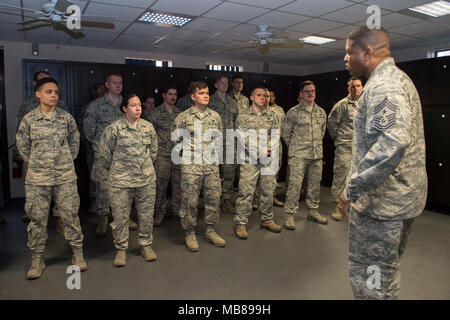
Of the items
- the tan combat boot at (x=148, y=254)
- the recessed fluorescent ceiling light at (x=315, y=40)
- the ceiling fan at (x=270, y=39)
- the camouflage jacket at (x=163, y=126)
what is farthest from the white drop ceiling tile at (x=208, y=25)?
the tan combat boot at (x=148, y=254)

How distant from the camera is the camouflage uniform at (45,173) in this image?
2.51 meters

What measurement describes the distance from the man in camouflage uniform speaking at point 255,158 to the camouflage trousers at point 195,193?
38 centimetres

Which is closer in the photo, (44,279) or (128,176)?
(44,279)

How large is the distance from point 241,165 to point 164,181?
1.02m

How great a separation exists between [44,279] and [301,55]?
589 cm

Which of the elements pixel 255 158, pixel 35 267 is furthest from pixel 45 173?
pixel 255 158

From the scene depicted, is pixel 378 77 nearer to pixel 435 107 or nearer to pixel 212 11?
pixel 212 11

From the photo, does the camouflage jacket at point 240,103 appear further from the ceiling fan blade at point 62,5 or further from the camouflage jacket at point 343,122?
the ceiling fan blade at point 62,5

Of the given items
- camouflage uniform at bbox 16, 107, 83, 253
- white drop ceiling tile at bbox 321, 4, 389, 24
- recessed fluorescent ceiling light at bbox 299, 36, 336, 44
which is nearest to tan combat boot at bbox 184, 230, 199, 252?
camouflage uniform at bbox 16, 107, 83, 253

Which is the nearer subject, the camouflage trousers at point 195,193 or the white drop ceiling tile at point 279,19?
the camouflage trousers at point 195,193

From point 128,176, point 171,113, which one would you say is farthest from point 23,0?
point 128,176

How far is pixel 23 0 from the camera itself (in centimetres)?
334
